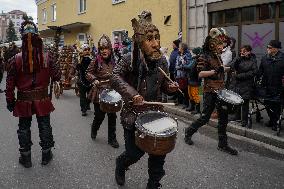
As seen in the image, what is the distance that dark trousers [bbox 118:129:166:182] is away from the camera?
4.15m

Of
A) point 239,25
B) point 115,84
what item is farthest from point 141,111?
point 239,25

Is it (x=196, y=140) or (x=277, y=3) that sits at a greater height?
(x=277, y=3)

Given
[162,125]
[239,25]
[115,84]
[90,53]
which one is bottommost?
[162,125]

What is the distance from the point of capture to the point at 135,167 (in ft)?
18.0

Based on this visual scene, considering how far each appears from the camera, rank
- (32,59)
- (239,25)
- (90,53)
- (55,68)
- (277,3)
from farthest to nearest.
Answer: (239,25) → (277,3) → (90,53) → (55,68) → (32,59)

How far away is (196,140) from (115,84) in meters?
3.39

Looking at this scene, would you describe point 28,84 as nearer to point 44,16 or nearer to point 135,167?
point 135,167

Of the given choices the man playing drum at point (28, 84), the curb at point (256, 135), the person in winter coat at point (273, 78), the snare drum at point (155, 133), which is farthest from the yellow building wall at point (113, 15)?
the snare drum at point (155, 133)

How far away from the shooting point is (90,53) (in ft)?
32.9

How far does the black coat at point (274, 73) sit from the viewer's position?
302 inches

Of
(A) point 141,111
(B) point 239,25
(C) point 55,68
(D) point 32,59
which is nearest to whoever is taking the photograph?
(A) point 141,111

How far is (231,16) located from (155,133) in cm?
964

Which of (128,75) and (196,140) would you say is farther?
(196,140)

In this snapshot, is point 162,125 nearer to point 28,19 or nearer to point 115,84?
point 115,84
